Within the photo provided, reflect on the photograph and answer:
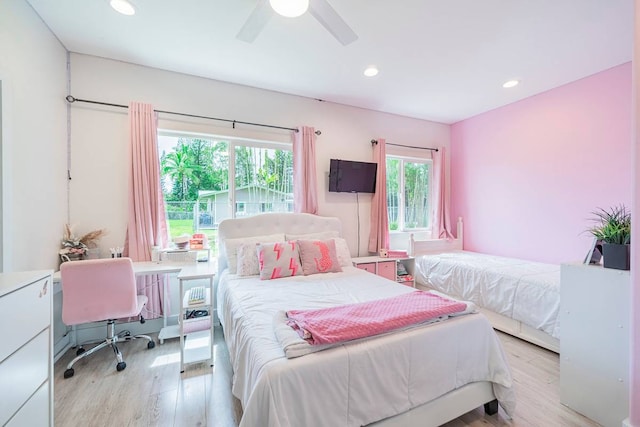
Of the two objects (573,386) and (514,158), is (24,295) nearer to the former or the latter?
(573,386)

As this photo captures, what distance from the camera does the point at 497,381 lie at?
1553 millimetres

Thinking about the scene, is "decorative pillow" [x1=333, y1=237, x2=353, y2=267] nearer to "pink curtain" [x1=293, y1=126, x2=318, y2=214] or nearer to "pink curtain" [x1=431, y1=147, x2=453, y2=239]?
"pink curtain" [x1=293, y1=126, x2=318, y2=214]

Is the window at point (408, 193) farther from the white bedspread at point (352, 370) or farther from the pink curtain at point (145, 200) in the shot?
the pink curtain at point (145, 200)

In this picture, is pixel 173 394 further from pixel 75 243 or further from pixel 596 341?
pixel 596 341

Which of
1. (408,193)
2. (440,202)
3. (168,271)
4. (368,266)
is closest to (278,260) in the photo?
(168,271)

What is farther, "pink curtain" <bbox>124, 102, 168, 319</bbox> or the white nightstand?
the white nightstand

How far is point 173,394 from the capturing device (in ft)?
5.98

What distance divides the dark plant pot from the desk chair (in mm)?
3301

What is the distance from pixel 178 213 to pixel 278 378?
2.43 m

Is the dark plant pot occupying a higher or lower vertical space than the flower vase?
higher

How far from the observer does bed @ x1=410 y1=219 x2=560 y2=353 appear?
7.64 ft

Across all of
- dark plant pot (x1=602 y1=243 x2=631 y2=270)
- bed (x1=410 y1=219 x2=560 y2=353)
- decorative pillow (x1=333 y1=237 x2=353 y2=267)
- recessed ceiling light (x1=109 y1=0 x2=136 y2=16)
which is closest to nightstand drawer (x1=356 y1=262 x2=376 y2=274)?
decorative pillow (x1=333 y1=237 x2=353 y2=267)

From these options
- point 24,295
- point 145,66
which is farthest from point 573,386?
point 145,66

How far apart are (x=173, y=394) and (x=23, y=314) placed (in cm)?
114
